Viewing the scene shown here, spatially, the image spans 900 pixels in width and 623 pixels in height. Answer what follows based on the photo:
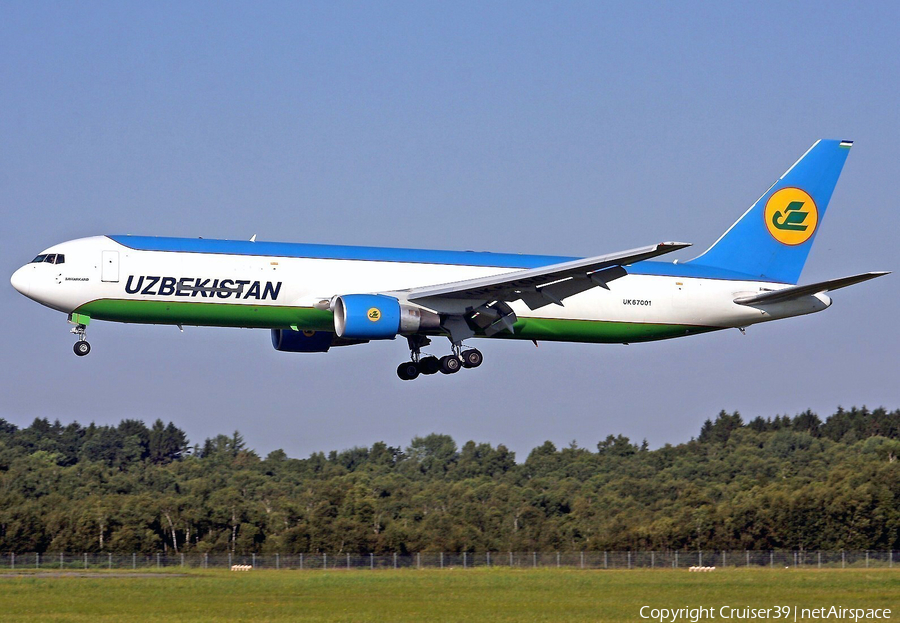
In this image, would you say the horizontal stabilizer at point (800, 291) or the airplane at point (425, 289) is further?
the horizontal stabilizer at point (800, 291)

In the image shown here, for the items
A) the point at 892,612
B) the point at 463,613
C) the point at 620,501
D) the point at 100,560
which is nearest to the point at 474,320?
the point at 463,613

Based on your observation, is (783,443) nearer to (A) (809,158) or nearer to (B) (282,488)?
(B) (282,488)

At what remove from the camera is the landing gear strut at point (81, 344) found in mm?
43094

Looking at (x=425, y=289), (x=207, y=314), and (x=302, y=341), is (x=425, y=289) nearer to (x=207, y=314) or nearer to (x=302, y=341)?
(x=302, y=341)

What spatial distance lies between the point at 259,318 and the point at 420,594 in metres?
12.1

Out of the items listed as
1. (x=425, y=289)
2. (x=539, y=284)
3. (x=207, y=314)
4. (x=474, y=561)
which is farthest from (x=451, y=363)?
(x=474, y=561)

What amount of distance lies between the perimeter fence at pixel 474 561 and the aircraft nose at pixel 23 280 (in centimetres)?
2737

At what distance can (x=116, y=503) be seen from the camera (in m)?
86.6

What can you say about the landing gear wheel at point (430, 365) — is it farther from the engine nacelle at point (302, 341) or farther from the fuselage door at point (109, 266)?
the fuselage door at point (109, 266)

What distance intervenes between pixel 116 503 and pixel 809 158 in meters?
54.8

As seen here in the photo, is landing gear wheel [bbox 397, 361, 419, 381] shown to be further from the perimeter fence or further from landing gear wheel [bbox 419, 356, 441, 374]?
the perimeter fence

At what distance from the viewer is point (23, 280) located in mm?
42531

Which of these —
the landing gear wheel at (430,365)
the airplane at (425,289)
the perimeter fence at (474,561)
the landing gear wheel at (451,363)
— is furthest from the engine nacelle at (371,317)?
the perimeter fence at (474,561)

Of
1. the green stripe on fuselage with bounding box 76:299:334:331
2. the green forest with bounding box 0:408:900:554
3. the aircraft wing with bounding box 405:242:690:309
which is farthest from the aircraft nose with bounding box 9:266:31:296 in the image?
the green forest with bounding box 0:408:900:554
